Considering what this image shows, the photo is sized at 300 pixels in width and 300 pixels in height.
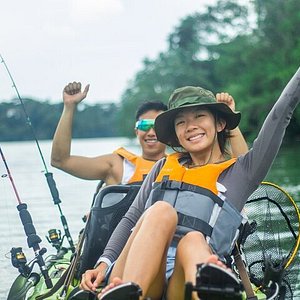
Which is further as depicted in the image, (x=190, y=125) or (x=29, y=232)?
(x=29, y=232)

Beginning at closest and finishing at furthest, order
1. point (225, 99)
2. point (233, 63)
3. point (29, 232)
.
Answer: point (225, 99) < point (29, 232) < point (233, 63)

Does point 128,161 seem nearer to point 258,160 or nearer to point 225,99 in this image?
point 225,99

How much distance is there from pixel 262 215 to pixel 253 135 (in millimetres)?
29775

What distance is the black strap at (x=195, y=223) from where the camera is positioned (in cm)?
401

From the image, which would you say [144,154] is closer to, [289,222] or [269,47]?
[289,222]

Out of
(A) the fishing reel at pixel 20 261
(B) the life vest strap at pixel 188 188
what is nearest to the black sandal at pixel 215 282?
(B) the life vest strap at pixel 188 188

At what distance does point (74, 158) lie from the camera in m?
5.62

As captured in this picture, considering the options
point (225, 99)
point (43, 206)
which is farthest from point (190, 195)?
point (43, 206)

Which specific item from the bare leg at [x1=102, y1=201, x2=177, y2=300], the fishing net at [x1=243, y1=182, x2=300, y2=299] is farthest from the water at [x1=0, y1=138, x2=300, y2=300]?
the bare leg at [x1=102, y1=201, x2=177, y2=300]

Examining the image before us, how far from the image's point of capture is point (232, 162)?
13.8 feet

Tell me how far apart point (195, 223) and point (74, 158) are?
5.87 ft

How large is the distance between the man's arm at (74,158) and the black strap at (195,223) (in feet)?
Answer: 4.28

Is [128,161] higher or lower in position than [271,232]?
higher

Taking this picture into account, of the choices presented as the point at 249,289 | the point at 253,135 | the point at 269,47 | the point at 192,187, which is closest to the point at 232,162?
the point at 192,187
